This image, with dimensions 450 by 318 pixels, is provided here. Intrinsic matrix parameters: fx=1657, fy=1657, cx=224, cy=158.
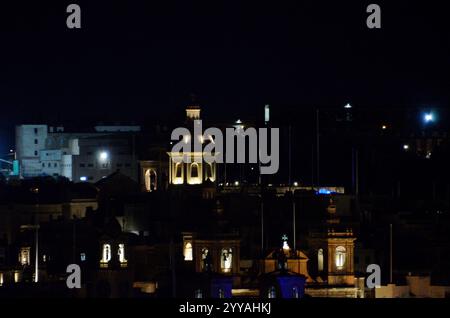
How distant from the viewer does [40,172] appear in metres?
61.5

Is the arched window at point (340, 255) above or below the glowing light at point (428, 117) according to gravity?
below

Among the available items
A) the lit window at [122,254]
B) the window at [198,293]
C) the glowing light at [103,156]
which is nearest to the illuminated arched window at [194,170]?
the lit window at [122,254]

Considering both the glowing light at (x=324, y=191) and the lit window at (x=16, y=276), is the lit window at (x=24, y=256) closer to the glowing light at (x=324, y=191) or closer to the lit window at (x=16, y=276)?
the lit window at (x=16, y=276)

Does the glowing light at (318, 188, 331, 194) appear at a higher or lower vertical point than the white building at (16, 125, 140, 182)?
lower

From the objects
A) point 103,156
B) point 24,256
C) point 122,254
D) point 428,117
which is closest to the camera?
point 122,254

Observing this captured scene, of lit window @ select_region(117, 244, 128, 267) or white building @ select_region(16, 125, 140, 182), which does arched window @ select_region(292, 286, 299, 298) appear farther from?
white building @ select_region(16, 125, 140, 182)

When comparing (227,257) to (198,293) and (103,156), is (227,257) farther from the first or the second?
(103,156)

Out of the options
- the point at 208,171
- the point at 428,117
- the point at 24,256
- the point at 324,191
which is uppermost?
the point at 428,117

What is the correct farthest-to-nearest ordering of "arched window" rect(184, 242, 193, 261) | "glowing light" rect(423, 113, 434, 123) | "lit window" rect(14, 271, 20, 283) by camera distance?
"glowing light" rect(423, 113, 434, 123) → "arched window" rect(184, 242, 193, 261) → "lit window" rect(14, 271, 20, 283)

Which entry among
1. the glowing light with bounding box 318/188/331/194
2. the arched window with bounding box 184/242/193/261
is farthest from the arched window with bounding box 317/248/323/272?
the glowing light with bounding box 318/188/331/194

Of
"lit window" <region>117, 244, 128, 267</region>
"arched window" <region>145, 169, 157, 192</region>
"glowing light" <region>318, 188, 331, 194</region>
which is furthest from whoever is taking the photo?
"arched window" <region>145, 169, 157, 192</region>

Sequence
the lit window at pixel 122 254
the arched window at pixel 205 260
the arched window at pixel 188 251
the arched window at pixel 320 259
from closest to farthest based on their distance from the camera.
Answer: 1. the arched window at pixel 205 260
2. the lit window at pixel 122 254
3. the arched window at pixel 320 259
4. the arched window at pixel 188 251

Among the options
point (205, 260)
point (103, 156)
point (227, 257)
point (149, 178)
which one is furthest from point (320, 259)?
point (103, 156)

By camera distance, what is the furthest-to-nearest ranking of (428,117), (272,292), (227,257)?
(428,117) < (227,257) < (272,292)
